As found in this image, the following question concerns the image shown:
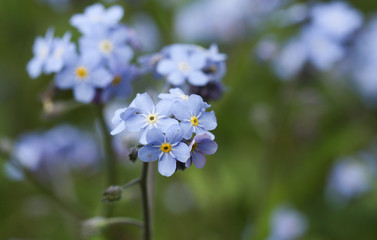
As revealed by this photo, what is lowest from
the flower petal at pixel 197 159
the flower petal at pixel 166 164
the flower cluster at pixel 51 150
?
the flower petal at pixel 166 164

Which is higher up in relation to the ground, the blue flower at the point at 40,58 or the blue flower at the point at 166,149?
the blue flower at the point at 40,58

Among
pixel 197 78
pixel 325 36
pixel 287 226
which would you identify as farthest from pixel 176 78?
pixel 287 226

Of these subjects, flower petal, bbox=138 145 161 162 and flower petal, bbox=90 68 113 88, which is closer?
flower petal, bbox=138 145 161 162

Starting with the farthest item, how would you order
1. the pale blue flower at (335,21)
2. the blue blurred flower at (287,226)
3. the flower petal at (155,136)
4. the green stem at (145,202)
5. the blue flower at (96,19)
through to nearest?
1. the blue blurred flower at (287,226)
2. the pale blue flower at (335,21)
3. the blue flower at (96,19)
4. the green stem at (145,202)
5. the flower petal at (155,136)

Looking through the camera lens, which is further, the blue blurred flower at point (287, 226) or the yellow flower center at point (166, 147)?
the blue blurred flower at point (287, 226)

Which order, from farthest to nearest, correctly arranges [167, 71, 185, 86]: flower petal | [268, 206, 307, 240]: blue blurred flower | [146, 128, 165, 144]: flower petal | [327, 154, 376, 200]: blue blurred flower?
1. [327, 154, 376, 200]: blue blurred flower
2. [268, 206, 307, 240]: blue blurred flower
3. [167, 71, 185, 86]: flower petal
4. [146, 128, 165, 144]: flower petal

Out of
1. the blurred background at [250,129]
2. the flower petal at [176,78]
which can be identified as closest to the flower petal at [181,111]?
the flower petal at [176,78]

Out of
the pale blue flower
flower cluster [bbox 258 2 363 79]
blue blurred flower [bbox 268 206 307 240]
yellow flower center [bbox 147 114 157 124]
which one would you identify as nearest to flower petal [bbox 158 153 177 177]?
yellow flower center [bbox 147 114 157 124]

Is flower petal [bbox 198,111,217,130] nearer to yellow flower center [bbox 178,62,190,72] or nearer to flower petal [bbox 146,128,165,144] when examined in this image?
flower petal [bbox 146,128,165,144]

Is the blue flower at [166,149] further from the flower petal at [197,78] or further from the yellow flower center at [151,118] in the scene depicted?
the flower petal at [197,78]
